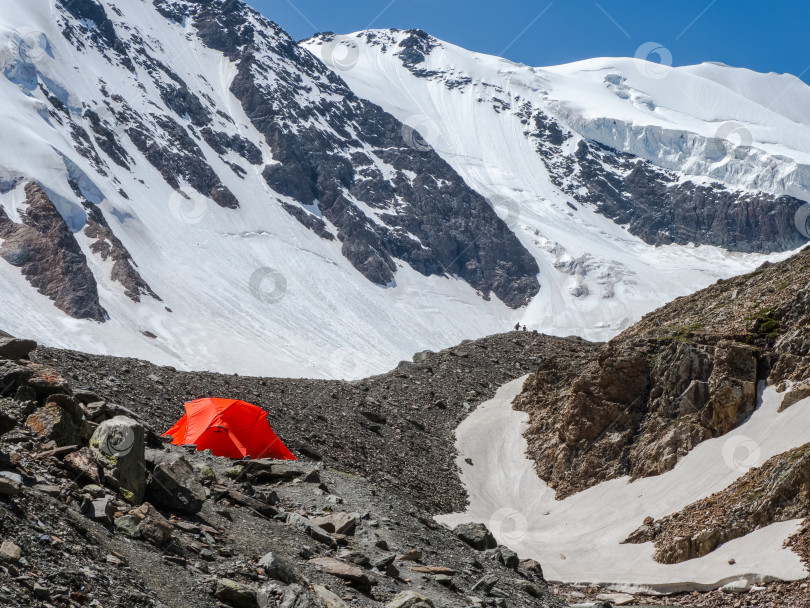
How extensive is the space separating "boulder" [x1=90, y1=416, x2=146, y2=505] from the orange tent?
10709mm

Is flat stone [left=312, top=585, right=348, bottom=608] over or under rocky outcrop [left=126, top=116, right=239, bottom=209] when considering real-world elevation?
under

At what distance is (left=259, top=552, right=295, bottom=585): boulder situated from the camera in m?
11.1

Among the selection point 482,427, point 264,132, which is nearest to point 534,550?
point 482,427

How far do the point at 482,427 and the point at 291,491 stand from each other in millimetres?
20194

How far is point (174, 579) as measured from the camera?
32.8ft

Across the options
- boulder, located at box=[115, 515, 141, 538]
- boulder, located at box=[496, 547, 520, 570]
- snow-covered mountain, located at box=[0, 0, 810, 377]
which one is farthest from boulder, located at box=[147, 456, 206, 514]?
snow-covered mountain, located at box=[0, 0, 810, 377]

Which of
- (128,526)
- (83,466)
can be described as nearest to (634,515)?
(128,526)

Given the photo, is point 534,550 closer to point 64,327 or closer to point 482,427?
point 482,427

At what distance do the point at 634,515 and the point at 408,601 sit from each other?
1593 centimetres

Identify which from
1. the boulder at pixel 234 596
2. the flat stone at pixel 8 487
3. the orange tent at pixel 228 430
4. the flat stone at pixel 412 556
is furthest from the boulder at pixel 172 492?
the orange tent at pixel 228 430

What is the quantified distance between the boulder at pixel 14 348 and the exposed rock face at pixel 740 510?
17876 millimetres

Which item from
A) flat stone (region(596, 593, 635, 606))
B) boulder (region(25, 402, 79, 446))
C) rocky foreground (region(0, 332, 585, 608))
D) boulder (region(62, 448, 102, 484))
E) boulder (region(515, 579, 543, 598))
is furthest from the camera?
flat stone (region(596, 593, 635, 606))

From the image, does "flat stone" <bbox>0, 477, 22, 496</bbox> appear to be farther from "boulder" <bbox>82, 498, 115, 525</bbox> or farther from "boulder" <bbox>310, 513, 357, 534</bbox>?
"boulder" <bbox>310, 513, 357, 534</bbox>

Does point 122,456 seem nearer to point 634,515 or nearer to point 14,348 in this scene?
point 14,348
